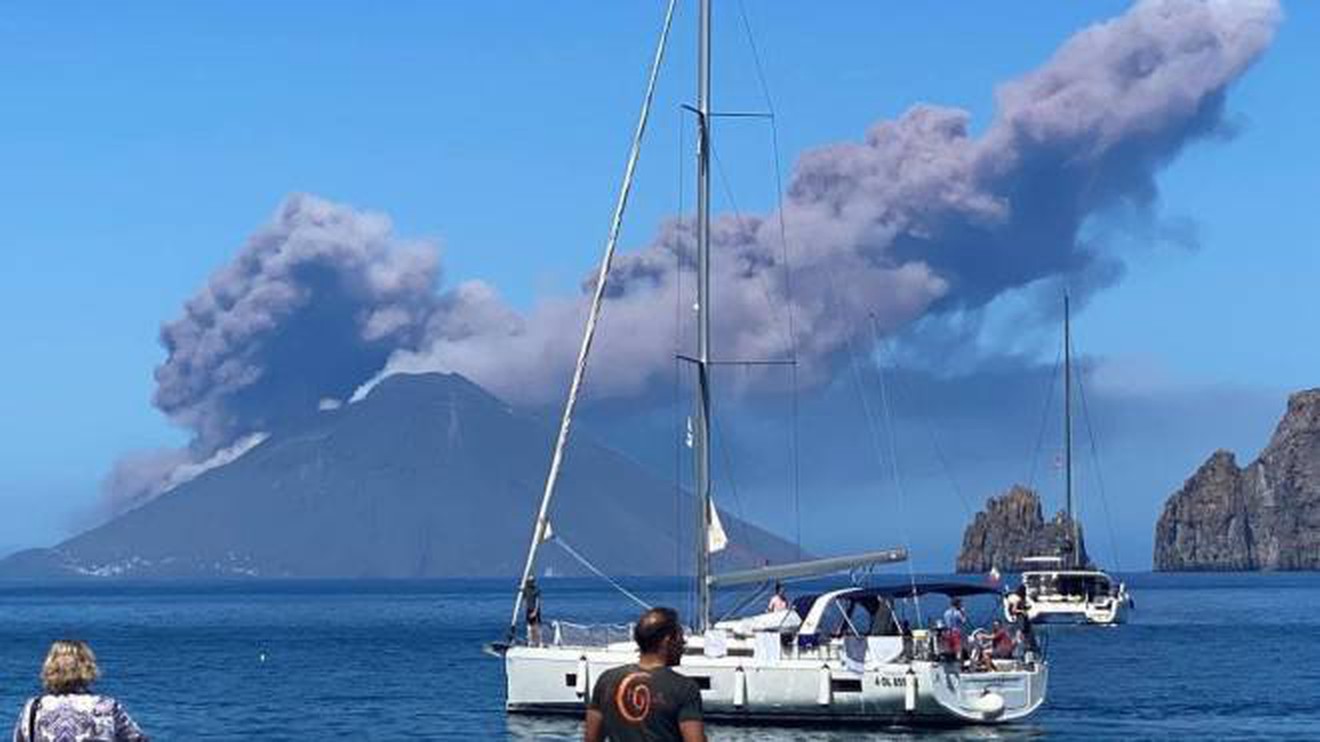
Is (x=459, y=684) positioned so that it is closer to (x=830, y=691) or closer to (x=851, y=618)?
(x=851, y=618)

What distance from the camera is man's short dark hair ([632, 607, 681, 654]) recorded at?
52.3 feet

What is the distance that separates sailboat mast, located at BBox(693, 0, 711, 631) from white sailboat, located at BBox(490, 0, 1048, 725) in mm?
23

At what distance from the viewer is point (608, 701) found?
1639 centimetres

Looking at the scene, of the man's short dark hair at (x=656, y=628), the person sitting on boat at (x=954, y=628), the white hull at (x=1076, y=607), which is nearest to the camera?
the man's short dark hair at (x=656, y=628)

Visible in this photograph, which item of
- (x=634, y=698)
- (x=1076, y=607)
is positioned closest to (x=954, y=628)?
(x=634, y=698)

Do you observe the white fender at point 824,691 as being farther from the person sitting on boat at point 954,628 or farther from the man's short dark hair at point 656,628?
the man's short dark hair at point 656,628

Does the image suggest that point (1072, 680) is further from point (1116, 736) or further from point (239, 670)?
point (239, 670)

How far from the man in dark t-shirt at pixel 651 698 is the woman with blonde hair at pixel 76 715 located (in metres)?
3.09

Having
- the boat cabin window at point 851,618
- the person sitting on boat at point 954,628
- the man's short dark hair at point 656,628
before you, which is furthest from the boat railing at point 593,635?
the man's short dark hair at point 656,628

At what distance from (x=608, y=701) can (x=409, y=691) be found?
6858cm

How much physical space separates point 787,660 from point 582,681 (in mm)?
4853

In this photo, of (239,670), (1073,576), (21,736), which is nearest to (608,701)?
(21,736)

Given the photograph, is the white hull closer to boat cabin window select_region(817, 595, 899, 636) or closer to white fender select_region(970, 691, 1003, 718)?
white fender select_region(970, 691, 1003, 718)

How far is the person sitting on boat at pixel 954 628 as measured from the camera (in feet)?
188
